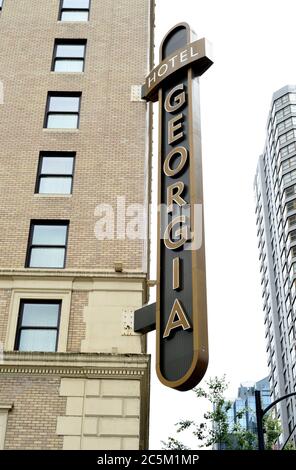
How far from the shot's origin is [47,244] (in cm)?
1748

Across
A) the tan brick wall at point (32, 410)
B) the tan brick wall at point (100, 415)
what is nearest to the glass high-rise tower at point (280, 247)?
the tan brick wall at point (100, 415)

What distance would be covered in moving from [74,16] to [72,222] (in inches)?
370

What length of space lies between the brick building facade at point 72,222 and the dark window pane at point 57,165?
0.15 feet

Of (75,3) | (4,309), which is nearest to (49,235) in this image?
(4,309)

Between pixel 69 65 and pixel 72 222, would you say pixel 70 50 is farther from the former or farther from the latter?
pixel 72 222

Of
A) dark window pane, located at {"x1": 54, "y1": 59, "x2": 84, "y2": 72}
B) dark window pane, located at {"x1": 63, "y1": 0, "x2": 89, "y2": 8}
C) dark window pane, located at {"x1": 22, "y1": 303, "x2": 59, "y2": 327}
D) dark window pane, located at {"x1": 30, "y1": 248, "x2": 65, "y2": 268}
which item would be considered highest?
dark window pane, located at {"x1": 63, "y1": 0, "x2": 89, "y2": 8}

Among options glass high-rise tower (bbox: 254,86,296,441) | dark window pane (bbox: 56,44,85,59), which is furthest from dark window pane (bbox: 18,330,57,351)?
glass high-rise tower (bbox: 254,86,296,441)

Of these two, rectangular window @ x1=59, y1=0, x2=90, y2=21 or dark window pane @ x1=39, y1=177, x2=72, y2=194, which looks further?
rectangular window @ x1=59, y1=0, x2=90, y2=21

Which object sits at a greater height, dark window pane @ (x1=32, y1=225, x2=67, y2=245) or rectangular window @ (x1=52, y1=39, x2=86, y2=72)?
rectangular window @ (x1=52, y1=39, x2=86, y2=72)

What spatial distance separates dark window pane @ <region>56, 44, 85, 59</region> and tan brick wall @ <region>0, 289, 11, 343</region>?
936cm

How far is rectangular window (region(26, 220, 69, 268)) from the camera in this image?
1725cm

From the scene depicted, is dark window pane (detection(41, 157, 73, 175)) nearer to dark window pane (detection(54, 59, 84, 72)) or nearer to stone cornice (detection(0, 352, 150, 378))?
dark window pane (detection(54, 59, 84, 72))

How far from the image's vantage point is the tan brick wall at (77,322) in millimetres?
15543

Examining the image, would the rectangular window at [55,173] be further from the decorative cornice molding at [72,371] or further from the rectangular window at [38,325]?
the decorative cornice molding at [72,371]
